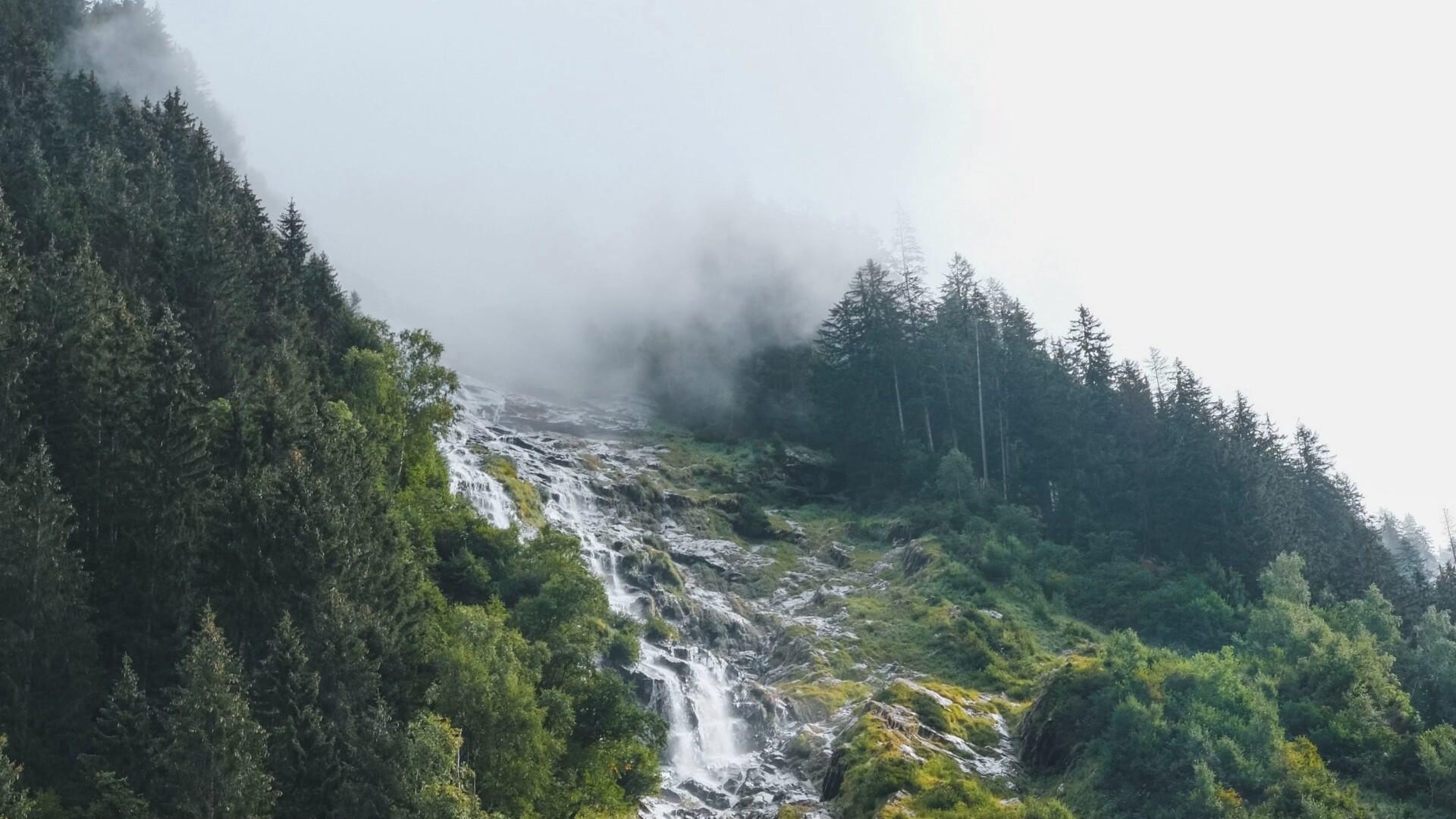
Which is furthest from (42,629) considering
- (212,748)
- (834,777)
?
(834,777)

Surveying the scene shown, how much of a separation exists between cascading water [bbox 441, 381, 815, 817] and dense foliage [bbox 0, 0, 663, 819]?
695cm

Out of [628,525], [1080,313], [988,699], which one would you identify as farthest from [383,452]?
[1080,313]

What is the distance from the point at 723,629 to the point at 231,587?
42.9 meters

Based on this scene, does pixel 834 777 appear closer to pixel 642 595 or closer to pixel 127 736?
pixel 642 595

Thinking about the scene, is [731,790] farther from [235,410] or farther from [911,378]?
[911,378]

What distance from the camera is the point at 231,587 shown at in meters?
51.0

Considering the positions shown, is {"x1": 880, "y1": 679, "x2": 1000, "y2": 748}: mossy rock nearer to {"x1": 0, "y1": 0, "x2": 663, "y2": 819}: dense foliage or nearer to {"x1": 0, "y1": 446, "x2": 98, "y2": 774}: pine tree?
{"x1": 0, "y1": 0, "x2": 663, "y2": 819}: dense foliage

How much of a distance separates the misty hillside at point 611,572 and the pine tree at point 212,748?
6.5 inches

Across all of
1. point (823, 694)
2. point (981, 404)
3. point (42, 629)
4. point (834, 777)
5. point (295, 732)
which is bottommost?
point (834, 777)

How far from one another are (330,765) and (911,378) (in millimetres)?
87634

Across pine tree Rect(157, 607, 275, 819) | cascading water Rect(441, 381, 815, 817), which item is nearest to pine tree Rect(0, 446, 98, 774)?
pine tree Rect(157, 607, 275, 819)

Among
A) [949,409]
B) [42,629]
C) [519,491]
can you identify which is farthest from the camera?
[949,409]

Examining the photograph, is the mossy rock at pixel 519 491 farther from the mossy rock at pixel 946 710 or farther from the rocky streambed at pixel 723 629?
the mossy rock at pixel 946 710

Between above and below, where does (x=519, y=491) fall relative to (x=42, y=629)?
above
